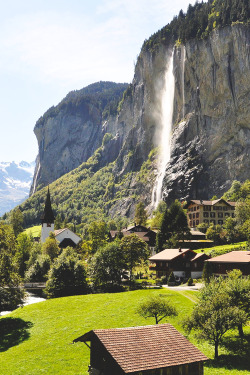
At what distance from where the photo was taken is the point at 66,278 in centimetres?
6544

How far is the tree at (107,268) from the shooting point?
217 ft

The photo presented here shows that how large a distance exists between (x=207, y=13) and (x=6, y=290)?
596ft

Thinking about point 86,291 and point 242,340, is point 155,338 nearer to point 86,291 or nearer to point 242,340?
point 242,340

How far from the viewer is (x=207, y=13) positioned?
639 feet

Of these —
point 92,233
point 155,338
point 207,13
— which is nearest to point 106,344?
point 155,338

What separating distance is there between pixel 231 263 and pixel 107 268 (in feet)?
65.9

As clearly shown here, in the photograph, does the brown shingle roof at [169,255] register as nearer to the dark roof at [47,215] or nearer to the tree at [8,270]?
the tree at [8,270]

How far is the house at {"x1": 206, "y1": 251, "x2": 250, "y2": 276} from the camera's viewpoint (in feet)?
208

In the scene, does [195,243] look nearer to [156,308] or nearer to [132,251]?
[132,251]

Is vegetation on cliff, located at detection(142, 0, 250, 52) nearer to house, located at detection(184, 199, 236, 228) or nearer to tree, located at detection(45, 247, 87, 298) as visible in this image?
house, located at detection(184, 199, 236, 228)

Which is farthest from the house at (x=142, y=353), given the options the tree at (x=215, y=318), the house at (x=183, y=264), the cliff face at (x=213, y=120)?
the cliff face at (x=213, y=120)

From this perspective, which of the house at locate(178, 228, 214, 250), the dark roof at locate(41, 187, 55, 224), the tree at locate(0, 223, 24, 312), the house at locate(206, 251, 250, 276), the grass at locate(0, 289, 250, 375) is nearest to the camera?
the grass at locate(0, 289, 250, 375)

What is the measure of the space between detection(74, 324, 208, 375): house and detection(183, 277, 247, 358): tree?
11.1m

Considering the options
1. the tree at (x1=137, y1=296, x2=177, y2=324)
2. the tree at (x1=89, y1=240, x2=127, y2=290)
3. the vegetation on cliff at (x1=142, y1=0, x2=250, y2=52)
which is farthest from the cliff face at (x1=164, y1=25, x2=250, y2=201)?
the tree at (x1=137, y1=296, x2=177, y2=324)
